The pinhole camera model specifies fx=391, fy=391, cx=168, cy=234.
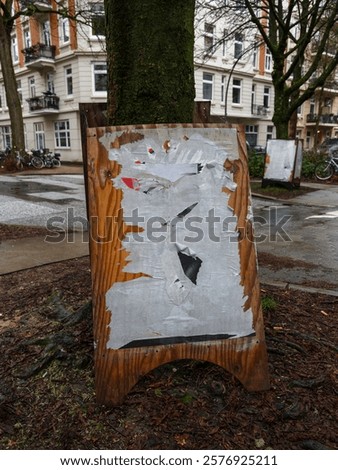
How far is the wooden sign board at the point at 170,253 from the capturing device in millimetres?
1916

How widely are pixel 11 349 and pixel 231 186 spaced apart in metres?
1.78

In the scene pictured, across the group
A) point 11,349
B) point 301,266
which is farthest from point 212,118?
point 301,266

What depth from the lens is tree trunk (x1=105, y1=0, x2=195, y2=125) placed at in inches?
83.6

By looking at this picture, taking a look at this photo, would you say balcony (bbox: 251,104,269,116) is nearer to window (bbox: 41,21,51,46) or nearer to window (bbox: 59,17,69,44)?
window (bbox: 59,17,69,44)

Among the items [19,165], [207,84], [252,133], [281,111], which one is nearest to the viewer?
[281,111]

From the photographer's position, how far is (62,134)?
1134 inches

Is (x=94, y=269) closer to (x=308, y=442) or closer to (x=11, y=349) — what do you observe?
(x=11, y=349)

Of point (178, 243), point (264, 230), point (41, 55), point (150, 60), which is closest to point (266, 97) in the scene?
point (41, 55)

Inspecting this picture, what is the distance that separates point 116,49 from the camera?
2.21 m

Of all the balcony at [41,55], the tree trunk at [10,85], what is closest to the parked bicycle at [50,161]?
the tree trunk at [10,85]

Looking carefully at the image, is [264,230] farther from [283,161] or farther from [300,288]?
[283,161]

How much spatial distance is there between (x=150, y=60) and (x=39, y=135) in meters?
31.5

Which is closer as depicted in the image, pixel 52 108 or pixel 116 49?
pixel 116 49

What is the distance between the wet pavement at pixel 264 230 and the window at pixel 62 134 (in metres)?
17.0
